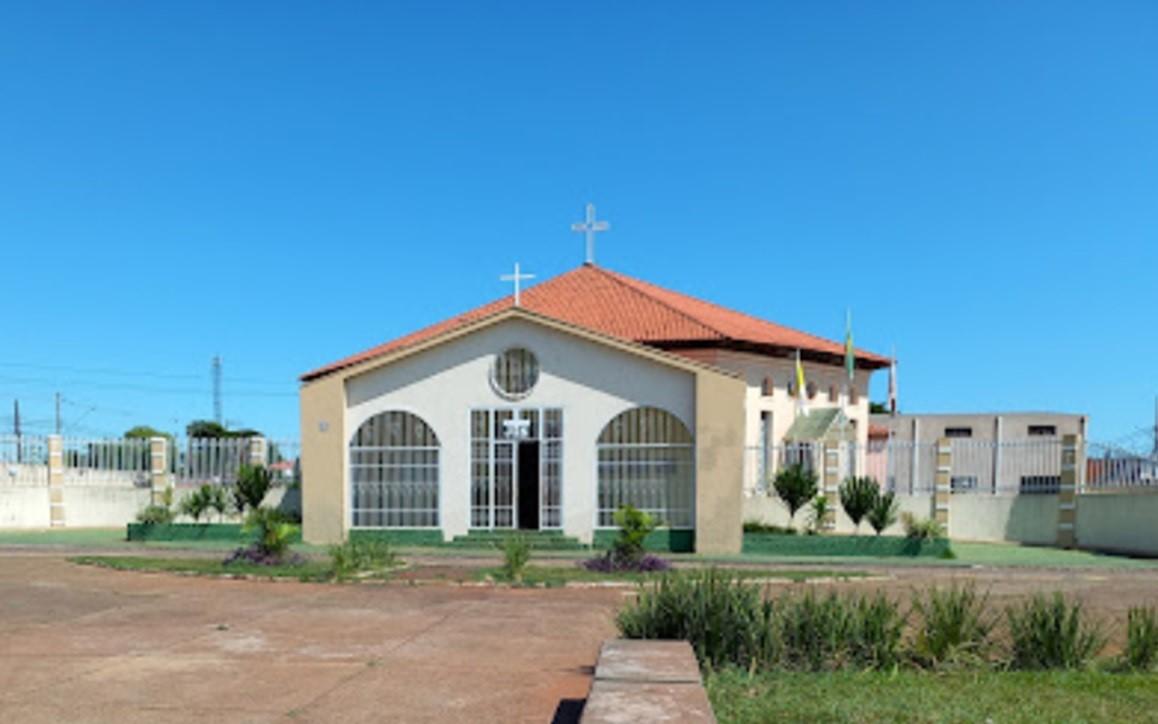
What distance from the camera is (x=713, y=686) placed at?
260 inches

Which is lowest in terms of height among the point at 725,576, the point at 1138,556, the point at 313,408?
the point at 1138,556

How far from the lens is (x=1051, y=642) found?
300 inches

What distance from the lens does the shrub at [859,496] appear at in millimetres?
20172

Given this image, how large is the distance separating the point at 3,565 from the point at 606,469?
1100cm

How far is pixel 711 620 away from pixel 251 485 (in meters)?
17.8

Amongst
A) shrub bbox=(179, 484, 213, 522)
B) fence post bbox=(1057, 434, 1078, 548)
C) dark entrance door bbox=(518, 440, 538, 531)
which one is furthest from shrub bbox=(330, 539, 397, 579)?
fence post bbox=(1057, 434, 1078, 548)

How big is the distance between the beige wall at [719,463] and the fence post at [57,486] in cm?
1671

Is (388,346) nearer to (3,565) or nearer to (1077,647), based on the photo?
(3,565)

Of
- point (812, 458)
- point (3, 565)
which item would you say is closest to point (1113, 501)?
→ point (812, 458)

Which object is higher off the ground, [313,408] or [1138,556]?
[313,408]

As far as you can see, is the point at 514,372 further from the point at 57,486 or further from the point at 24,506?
the point at 24,506

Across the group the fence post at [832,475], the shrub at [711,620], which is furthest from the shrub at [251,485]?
the shrub at [711,620]

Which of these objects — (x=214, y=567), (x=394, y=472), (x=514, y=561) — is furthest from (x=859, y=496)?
(x=214, y=567)

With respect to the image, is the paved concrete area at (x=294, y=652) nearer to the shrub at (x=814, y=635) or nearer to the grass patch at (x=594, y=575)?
the grass patch at (x=594, y=575)
